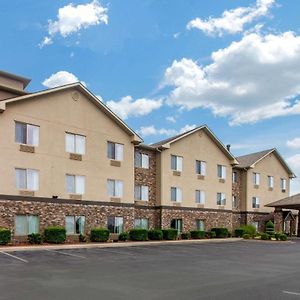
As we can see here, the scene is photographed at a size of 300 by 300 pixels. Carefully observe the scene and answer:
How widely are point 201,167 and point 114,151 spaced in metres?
10.5

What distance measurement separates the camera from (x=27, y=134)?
26.4m

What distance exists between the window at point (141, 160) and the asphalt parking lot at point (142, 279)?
17299 mm

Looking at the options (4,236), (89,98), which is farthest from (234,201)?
(4,236)

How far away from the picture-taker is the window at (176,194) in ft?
119

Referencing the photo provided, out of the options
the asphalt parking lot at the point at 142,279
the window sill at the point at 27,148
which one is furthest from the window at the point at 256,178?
the asphalt parking lot at the point at 142,279

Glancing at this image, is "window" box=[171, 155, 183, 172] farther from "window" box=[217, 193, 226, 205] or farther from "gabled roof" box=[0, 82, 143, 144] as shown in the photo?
"window" box=[217, 193, 226, 205]

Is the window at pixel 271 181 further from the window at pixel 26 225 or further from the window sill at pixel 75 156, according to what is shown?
the window at pixel 26 225

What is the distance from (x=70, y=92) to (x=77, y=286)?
65.5 feet

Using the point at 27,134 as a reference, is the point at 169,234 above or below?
below

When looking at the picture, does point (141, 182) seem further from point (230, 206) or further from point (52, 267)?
point (52, 267)

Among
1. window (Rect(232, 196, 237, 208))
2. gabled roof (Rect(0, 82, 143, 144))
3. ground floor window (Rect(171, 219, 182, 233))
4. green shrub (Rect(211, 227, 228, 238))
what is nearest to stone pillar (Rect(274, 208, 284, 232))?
window (Rect(232, 196, 237, 208))

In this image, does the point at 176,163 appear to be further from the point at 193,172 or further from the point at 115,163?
the point at 115,163

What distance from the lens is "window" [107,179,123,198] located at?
30.9m

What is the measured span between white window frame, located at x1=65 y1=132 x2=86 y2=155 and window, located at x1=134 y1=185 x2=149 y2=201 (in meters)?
6.80
